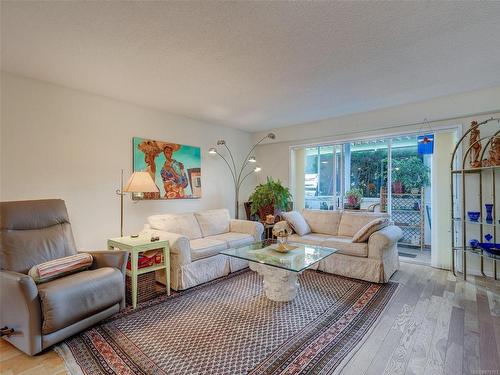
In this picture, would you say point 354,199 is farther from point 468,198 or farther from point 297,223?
point 468,198

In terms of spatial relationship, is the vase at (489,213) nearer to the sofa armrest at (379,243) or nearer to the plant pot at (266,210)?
the sofa armrest at (379,243)

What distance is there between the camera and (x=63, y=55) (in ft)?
7.68

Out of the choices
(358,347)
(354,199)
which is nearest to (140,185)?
(358,347)

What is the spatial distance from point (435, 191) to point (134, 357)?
4275 mm

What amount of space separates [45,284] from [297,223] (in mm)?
3085

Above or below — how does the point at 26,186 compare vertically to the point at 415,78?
below

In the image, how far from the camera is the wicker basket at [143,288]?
106 inches

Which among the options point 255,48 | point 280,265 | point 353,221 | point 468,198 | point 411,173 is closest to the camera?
point 255,48

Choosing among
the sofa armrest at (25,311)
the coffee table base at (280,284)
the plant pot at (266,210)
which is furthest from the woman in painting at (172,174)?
the sofa armrest at (25,311)

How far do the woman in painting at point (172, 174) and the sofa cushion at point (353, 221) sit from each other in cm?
260

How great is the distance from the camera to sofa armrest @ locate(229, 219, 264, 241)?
3967 millimetres

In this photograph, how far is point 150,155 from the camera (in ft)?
12.4

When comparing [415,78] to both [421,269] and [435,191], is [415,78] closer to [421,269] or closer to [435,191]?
[435,191]

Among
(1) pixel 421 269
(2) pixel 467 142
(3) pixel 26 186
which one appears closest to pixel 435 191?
(2) pixel 467 142
